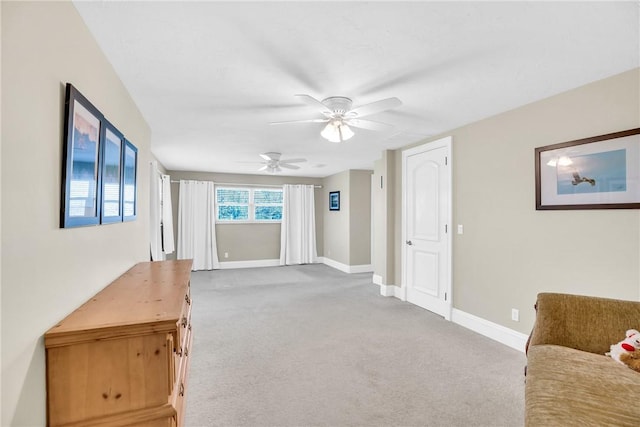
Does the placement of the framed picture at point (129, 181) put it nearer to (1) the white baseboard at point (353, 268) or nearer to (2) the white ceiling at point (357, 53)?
(2) the white ceiling at point (357, 53)

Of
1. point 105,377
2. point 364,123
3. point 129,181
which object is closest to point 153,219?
point 129,181

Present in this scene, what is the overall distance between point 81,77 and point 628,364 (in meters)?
3.10

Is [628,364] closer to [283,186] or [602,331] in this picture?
[602,331]

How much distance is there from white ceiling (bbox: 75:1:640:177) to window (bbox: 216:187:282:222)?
4196 millimetres

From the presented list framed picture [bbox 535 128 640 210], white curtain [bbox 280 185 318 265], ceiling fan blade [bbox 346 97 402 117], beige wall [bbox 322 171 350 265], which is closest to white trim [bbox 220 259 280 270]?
white curtain [bbox 280 185 318 265]

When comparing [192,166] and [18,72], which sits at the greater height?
[192,166]

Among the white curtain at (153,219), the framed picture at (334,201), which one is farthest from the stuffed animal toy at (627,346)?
the framed picture at (334,201)

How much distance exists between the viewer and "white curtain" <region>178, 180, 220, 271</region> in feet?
22.1

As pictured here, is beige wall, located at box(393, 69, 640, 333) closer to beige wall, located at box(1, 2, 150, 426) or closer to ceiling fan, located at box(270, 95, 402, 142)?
ceiling fan, located at box(270, 95, 402, 142)

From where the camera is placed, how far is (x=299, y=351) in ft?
9.48

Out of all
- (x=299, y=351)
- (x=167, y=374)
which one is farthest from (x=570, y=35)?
(x=299, y=351)

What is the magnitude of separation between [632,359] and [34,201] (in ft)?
9.01

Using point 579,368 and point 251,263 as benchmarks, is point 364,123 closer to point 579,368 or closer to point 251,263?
point 579,368

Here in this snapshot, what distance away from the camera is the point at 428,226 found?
4.10 m
